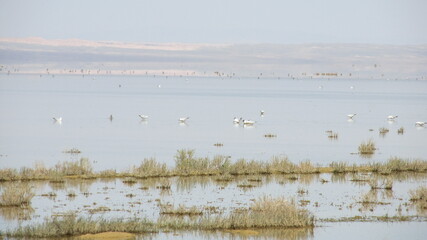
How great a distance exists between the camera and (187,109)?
89.2 meters

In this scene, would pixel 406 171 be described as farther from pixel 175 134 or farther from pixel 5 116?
pixel 5 116

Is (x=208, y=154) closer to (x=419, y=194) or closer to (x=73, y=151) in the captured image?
(x=73, y=151)

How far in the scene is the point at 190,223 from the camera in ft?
67.8

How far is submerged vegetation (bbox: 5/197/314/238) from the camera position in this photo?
63.0ft

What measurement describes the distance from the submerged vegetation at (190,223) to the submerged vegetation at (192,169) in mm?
7994

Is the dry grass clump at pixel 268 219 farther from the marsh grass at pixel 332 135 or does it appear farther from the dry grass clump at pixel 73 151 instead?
the marsh grass at pixel 332 135

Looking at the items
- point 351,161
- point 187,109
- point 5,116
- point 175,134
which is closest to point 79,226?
point 351,161

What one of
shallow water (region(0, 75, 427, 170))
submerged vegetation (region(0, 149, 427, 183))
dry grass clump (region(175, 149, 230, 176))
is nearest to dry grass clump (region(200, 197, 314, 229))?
submerged vegetation (region(0, 149, 427, 183))

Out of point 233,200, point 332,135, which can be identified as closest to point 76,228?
point 233,200

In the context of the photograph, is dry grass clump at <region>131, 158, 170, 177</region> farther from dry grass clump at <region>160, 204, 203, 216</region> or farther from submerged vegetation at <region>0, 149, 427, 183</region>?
dry grass clump at <region>160, 204, 203, 216</region>

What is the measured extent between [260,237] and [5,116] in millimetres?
57020

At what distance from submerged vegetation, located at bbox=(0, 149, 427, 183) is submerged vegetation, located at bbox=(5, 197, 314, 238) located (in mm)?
7994

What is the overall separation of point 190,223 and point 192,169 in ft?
35.3

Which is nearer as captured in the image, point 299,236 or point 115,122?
point 299,236
